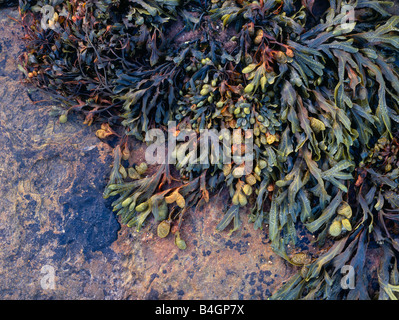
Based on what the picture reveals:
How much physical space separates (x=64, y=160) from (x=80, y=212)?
39 centimetres

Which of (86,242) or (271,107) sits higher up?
(271,107)

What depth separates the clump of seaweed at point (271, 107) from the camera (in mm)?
2121

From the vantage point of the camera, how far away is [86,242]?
91.4 inches

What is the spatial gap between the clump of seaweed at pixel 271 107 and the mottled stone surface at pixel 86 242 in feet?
0.38

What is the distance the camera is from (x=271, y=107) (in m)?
2.18

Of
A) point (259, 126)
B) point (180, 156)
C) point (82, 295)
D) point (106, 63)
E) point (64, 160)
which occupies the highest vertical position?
point (106, 63)

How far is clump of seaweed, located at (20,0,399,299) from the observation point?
6.96 feet

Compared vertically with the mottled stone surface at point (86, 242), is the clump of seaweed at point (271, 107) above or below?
above

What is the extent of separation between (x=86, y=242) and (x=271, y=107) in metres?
1.52

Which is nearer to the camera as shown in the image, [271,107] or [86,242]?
[271,107]

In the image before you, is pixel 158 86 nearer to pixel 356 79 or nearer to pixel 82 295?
pixel 356 79

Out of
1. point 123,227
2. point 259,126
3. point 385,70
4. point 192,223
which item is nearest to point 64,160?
point 123,227

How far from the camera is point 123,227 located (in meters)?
2.37

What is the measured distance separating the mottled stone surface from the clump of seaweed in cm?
12
